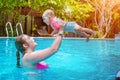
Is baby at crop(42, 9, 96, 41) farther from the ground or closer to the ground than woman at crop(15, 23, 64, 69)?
farther from the ground

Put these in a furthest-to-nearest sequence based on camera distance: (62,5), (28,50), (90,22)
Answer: (90,22), (62,5), (28,50)

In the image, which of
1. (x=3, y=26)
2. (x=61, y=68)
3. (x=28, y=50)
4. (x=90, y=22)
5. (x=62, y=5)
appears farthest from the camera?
(x=90, y=22)

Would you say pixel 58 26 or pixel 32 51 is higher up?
pixel 58 26

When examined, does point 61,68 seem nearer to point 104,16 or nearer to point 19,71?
point 19,71

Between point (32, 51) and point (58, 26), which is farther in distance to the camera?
point (32, 51)

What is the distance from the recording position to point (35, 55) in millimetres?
4215

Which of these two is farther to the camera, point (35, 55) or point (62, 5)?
point (62, 5)

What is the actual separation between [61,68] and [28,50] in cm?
273

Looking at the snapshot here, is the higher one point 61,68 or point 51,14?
point 51,14

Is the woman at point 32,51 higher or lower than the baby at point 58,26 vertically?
lower

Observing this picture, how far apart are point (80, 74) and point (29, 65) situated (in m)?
2.09

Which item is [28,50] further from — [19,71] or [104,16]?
[104,16]

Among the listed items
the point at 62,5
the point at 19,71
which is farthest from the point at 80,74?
the point at 62,5

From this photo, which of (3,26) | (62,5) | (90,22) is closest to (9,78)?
(62,5)
